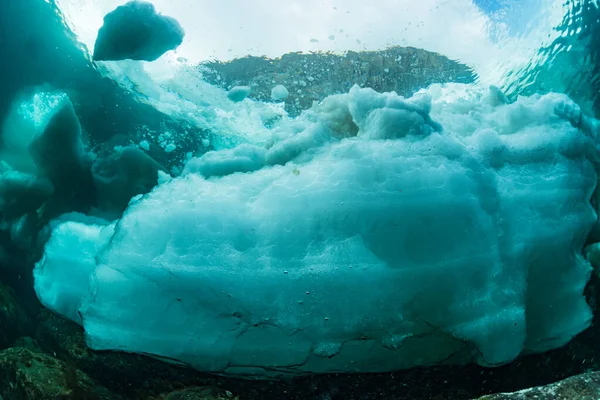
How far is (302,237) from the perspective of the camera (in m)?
3.92

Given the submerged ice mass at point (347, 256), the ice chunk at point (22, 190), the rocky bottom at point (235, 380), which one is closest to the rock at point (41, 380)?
the rocky bottom at point (235, 380)

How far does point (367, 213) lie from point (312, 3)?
8.76ft

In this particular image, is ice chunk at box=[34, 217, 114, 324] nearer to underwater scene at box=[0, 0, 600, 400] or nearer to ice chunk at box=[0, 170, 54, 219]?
underwater scene at box=[0, 0, 600, 400]

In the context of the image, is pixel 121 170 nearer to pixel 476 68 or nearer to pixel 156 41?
pixel 156 41

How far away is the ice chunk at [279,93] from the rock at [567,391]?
4585 mm

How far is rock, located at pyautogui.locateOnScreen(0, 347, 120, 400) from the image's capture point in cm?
484

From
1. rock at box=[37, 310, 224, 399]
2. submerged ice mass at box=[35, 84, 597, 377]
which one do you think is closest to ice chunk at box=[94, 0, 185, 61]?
submerged ice mass at box=[35, 84, 597, 377]

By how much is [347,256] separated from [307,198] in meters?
0.73

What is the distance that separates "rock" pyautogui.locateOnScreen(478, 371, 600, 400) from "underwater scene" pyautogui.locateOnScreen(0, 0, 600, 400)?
2cm

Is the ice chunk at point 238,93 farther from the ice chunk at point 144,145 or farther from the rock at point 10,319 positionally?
the rock at point 10,319

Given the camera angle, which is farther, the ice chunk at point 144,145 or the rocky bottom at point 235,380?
the ice chunk at point 144,145

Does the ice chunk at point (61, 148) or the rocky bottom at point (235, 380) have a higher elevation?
the ice chunk at point (61, 148)

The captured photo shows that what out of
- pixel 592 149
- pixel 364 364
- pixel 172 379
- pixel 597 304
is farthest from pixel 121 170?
pixel 597 304

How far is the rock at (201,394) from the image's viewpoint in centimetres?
451
